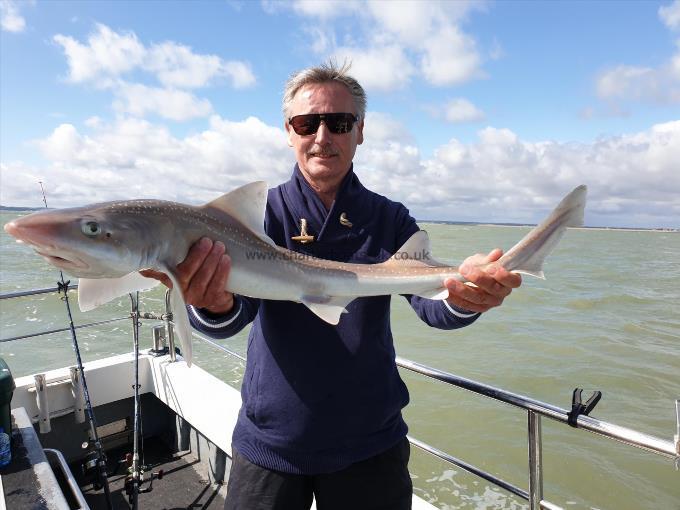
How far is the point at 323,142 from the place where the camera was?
98.1 inches

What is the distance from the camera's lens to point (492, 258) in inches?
94.1

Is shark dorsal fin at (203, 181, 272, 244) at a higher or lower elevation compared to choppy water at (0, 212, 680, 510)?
higher

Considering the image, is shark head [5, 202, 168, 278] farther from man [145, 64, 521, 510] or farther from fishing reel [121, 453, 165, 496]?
fishing reel [121, 453, 165, 496]

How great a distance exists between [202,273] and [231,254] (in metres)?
0.17

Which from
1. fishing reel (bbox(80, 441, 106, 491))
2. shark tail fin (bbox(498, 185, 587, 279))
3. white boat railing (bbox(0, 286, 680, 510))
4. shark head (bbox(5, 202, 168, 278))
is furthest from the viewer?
fishing reel (bbox(80, 441, 106, 491))

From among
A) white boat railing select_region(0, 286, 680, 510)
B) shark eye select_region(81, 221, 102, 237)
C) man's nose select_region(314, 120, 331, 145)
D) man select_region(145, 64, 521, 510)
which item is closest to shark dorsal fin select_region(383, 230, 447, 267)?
man select_region(145, 64, 521, 510)

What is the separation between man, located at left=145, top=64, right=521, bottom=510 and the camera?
219 cm

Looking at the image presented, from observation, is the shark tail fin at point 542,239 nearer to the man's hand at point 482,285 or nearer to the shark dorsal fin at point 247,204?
the man's hand at point 482,285

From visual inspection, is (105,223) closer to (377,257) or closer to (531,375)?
(377,257)

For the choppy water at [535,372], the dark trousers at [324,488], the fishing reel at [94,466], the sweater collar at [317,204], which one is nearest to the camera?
the dark trousers at [324,488]

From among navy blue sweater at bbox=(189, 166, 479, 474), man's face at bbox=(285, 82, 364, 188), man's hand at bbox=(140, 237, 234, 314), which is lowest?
navy blue sweater at bbox=(189, 166, 479, 474)

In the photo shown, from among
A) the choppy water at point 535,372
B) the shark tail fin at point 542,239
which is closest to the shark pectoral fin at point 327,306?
the shark tail fin at point 542,239

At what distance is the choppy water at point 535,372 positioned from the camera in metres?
7.75

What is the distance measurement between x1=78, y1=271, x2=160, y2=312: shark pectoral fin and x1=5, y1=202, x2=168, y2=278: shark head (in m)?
0.23
